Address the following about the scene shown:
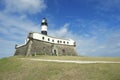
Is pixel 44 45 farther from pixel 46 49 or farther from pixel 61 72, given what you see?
pixel 61 72

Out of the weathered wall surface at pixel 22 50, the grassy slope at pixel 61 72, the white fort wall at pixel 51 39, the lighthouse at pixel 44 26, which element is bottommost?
the grassy slope at pixel 61 72

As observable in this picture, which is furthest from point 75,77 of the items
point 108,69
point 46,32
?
point 46,32

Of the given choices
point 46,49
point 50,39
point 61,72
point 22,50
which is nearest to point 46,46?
point 46,49

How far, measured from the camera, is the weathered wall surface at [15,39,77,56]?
46.8 meters

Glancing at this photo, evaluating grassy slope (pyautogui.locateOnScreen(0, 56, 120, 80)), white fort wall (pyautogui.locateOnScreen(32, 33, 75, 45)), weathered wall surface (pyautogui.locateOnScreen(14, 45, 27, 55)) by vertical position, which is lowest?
grassy slope (pyautogui.locateOnScreen(0, 56, 120, 80))

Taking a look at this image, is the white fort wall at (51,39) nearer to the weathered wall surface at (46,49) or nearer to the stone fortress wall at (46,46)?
the stone fortress wall at (46,46)

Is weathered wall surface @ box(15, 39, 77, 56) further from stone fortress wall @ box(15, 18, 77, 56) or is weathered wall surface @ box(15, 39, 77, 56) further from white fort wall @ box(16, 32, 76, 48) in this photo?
white fort wall @ box(16, 32, 76, 48)

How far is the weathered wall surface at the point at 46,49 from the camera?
46769 mm

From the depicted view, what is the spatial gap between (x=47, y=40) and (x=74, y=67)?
2958 cm

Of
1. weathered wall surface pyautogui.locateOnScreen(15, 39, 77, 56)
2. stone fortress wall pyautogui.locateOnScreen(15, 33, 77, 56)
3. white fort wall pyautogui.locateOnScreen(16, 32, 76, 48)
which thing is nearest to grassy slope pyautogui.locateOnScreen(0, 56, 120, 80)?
weathered wall surface pyautogui.locateOnScreen(15, 39, 77, 56)

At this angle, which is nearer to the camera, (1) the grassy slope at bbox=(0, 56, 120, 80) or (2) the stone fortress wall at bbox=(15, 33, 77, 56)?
(1) the grassy slope at bbox=(0, 56, 120, 80)

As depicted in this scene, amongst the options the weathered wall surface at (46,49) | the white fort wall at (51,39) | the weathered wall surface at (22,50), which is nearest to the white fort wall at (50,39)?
the white fort wall at (51,39)

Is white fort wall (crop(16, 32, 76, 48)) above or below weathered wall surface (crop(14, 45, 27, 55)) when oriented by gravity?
above

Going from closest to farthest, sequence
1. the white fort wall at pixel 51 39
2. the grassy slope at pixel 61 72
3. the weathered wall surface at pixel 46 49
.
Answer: the grassy slope at pixel 61 72 < the weathered wall surface at pixel 46 49 < the white fort wall at pixel 51 39
